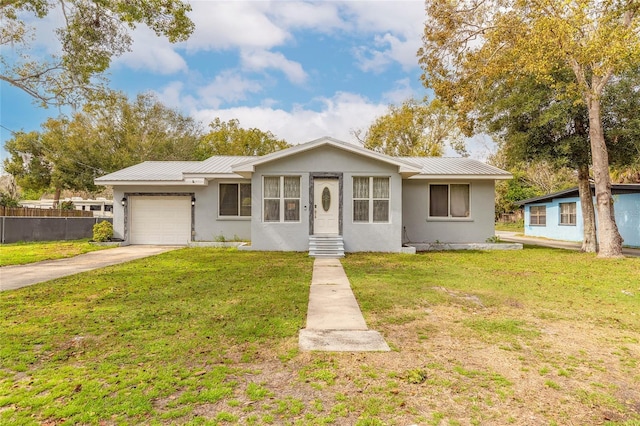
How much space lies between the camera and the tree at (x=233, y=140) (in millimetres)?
34969

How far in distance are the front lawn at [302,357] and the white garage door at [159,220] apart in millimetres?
8211

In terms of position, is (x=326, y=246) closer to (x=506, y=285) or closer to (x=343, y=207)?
(x=343, y=207)

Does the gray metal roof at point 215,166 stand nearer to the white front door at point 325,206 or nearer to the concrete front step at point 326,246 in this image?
the white front door at point 325,206

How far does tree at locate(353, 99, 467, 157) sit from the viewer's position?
3055 cm

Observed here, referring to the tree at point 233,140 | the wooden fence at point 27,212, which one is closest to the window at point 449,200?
the wooden fence at point 27,212

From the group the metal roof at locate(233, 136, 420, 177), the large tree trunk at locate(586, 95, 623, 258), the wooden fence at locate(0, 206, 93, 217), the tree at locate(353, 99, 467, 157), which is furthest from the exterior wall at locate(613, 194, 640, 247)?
the wooden fence at locate(0, 206, 93, 217)

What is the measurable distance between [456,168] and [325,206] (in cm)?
620

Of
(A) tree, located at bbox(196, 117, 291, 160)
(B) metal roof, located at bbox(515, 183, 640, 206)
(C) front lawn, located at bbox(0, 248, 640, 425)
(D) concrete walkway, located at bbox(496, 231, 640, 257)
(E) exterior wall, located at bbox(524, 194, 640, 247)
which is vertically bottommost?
(C) front lawn, located at bbox(0, 248, 640, 425)

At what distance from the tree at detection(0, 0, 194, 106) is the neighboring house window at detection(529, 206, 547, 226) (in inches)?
888

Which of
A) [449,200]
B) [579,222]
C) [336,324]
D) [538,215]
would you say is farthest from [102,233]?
[538,215]

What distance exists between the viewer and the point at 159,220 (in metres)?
15.5

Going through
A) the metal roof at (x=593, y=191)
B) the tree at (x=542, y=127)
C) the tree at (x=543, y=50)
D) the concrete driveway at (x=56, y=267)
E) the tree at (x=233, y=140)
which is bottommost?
the concrete driveway at (x=56, y=267)

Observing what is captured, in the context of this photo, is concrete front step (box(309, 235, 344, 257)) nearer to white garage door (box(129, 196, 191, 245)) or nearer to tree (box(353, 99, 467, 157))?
white garage door (box(129, 196, 191, 245))

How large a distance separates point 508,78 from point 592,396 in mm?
13337
